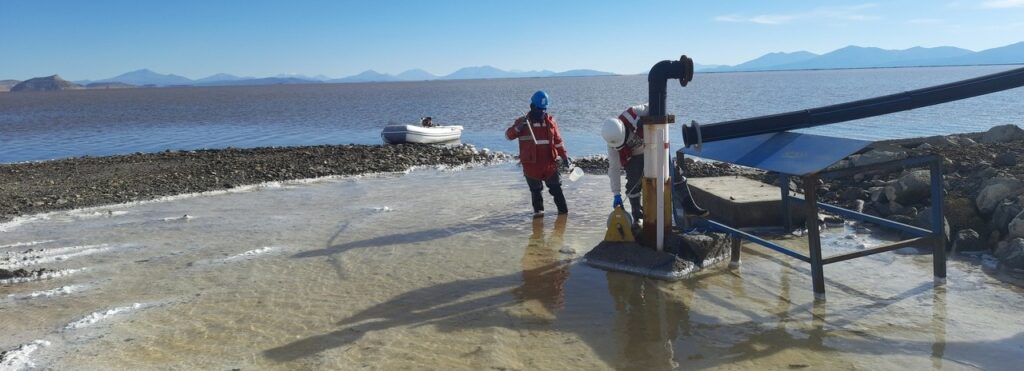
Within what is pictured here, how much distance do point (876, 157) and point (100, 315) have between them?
12.4m

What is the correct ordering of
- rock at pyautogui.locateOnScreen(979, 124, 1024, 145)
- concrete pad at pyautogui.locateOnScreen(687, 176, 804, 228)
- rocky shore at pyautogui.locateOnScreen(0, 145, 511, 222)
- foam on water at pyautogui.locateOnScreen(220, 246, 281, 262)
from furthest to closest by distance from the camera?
rock at pyautogui.locateOnScreen(979, 124, 1024, 145), rocky shore at pyautogui.locateOnScreen(0, 145, 511, 222), concrete pad at pyautogui.locateOnScreen(687, 176, 804, 228), foam on water at pyautogui.locateOnScreen(220, 246, 281, 262)

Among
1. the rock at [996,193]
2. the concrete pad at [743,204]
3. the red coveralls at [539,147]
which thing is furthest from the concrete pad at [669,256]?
the rock at [996,193]

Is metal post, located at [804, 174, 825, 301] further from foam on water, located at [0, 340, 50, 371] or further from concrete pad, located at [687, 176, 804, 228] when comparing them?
foam on water, located at [0, 340, 50, 371]

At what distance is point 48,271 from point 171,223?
9.43 ft

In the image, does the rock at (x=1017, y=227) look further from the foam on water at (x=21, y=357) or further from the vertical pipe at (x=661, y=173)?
the foam on water at (x=21, y=357)

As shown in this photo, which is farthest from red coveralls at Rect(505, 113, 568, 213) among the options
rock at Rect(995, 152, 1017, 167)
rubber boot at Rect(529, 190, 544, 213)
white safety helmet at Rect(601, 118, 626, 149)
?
rock at Rect(995, 152, 1017, 167)

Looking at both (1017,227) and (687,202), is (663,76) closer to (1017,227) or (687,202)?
(687,202)

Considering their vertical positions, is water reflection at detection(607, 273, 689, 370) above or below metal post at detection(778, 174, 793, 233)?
below

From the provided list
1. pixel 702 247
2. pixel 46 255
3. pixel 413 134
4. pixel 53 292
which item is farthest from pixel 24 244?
pixel 413 134

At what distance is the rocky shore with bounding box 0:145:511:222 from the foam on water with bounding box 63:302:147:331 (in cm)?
663

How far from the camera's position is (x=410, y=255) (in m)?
8.54

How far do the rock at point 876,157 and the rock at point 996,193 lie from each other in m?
2.85

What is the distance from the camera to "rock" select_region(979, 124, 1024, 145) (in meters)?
15.6

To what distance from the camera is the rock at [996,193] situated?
887 centimetres
